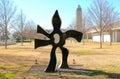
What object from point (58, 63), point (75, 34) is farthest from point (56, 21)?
point (58, 63)

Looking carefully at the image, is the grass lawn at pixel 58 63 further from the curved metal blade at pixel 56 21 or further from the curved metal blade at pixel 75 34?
the curved metal blade at pixel 56 21

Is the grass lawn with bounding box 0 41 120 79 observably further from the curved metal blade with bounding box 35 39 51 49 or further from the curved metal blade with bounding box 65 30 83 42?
the curved metal blade with bounding box 65 30 83 42

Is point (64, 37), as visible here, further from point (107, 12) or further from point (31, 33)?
point (31, 33)

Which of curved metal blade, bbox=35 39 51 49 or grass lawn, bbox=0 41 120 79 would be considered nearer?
grass lawn, bbox=0 41 120 79

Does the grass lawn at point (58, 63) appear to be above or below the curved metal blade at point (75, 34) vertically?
below

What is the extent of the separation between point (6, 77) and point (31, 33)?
266ft

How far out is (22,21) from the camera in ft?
208

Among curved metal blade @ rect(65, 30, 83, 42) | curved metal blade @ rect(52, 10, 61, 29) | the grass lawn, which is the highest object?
curved metal blade @ rect(52, 10, 61, 29)

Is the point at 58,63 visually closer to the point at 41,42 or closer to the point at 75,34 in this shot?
the point at 75,34

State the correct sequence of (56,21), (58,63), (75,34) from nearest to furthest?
(56,21)
(75,34)
(58,63)

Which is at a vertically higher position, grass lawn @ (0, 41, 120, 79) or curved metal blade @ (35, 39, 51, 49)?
curved metal blade @ (35, 39, 51, 49)

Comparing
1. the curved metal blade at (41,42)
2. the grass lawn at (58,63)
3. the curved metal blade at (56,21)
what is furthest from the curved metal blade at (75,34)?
the grass lawn at (58,63)

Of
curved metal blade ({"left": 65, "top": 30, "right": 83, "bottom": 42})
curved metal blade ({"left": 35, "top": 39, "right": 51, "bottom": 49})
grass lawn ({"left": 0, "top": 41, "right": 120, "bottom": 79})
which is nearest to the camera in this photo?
grass lawn ({"left": 0, "top": 41, "right": 120, "bottom": 79})

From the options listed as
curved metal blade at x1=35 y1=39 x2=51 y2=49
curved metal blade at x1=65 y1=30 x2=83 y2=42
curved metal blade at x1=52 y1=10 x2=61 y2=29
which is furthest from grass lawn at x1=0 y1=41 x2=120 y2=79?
curved metal blade at x1=52 y1=10 x2=61 y2=29
